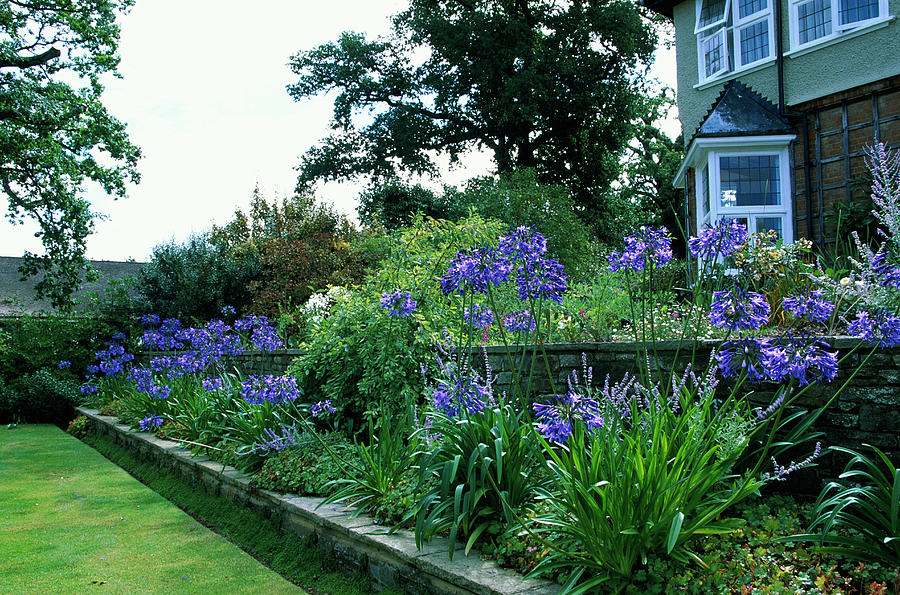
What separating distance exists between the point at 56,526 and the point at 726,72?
1240 centimetres

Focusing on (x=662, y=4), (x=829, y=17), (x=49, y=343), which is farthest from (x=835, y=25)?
(x=49, y=343)

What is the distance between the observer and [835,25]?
1041 centimetres

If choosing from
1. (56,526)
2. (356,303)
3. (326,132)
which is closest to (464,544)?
(356,303)

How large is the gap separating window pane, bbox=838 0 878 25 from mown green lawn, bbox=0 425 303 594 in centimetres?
1165

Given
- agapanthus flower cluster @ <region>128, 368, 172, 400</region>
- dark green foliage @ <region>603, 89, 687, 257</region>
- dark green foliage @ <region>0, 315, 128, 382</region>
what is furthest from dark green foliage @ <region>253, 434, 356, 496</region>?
dark green foliage @ <region>603, 89, 687, 257</region>

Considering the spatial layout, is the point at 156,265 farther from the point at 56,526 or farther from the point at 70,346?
the point at 56,526

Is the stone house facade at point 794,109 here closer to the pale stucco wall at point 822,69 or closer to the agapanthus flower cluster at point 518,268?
the pale stucco wall at point 822,69

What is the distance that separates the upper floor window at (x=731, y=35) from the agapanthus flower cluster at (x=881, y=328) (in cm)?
1014

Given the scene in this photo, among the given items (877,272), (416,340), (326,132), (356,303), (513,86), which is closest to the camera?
(877,272)

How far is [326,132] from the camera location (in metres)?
23.2

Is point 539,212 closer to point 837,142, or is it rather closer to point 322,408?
point 837,142

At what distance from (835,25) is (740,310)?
9892mm

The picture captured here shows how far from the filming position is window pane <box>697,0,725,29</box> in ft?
40.7

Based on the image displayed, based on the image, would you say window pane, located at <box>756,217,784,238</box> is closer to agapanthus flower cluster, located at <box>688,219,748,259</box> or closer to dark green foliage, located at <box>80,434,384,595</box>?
agapanthus flower cluster, located at <box>688,219,748,259</box>
